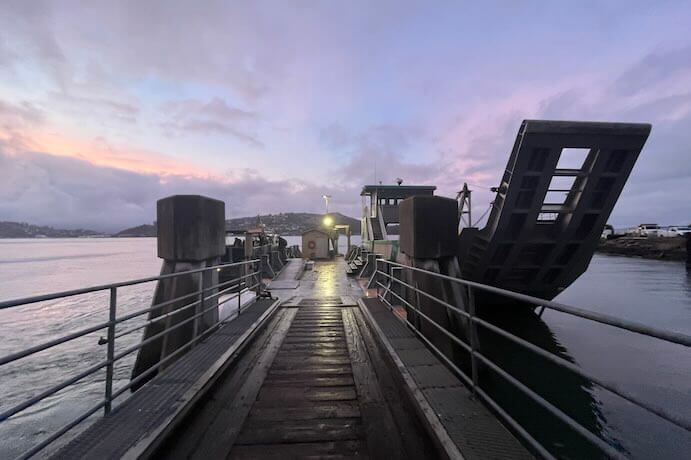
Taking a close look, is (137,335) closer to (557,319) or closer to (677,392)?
(677,392)

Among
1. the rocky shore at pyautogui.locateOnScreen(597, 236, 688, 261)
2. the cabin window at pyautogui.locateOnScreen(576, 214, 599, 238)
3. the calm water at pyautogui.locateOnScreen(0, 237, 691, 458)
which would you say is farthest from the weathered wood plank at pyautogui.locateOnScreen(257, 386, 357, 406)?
the rocky shore at pyautogui.locateOnScreen(597, 236, 688, 261)

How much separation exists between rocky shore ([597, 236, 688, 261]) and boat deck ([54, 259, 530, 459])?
43.7 m

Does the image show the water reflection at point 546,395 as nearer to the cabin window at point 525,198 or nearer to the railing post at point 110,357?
the cabin window at point 525,198

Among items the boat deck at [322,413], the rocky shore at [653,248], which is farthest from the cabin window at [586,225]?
the rocky shore at [653,248]

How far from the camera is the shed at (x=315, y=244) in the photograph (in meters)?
27.8

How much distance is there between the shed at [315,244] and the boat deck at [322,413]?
22.4 metres

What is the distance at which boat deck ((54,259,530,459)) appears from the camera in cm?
272

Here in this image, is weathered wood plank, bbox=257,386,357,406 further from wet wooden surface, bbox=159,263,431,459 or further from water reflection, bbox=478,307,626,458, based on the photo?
water reflection, bbox=478,307,626,458

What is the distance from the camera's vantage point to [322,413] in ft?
11.2

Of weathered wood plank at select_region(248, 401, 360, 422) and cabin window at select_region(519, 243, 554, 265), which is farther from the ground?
cabin window at select_region(519, 243, 554, 265)

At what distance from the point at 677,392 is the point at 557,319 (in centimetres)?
675

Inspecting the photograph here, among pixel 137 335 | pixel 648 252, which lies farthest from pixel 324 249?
pixel 648 252

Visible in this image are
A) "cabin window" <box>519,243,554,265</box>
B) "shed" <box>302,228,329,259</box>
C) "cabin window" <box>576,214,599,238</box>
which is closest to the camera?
"cabin window" <box>576,214,599,238</box>

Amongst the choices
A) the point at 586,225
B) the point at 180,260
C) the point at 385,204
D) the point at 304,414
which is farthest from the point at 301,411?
the point at 385,204
